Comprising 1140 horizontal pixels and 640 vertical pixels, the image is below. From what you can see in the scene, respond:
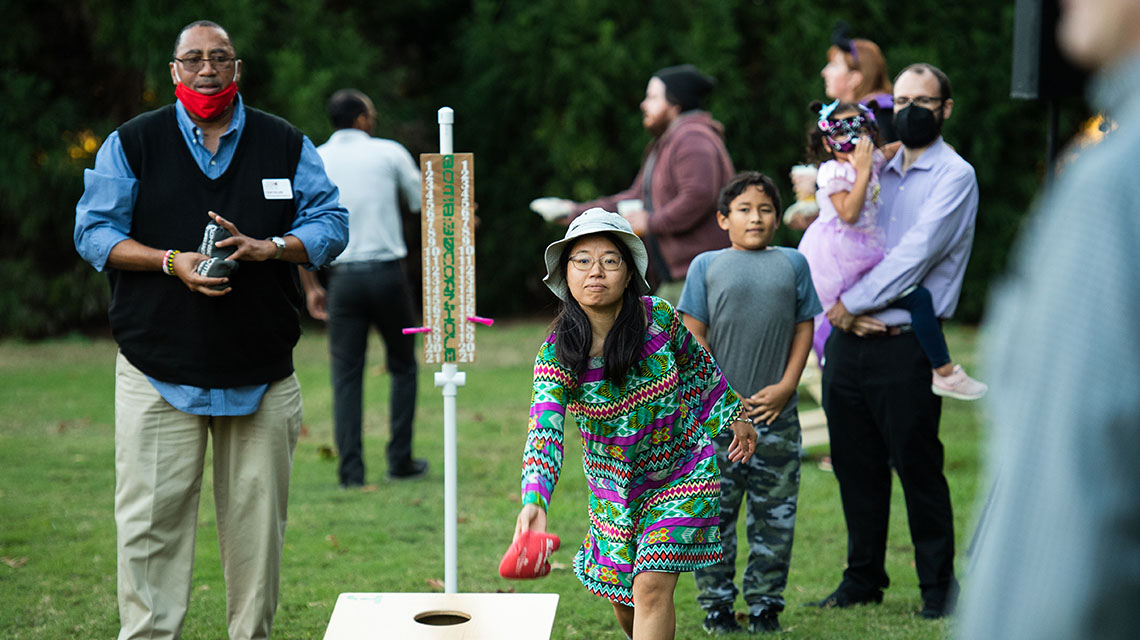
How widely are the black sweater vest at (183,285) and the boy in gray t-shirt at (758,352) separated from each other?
1717mm

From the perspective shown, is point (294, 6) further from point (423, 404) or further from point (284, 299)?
point (284, 299)

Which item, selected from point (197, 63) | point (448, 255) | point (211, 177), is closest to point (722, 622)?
point (448, 255)

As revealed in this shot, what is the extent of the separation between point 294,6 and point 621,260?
13175 millimetres

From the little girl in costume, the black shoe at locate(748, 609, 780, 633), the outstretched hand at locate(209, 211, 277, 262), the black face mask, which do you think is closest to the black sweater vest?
the outstretched hand at locate(209, 211, 277, 262)

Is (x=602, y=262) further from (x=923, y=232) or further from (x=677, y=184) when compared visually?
(x=677, y=184)

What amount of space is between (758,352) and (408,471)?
12.3 ft

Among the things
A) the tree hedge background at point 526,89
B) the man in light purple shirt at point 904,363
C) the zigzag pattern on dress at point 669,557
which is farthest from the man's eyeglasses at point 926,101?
the tree hedge background at point 526,89

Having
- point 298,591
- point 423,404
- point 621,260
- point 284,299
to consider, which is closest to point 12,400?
point 423,404

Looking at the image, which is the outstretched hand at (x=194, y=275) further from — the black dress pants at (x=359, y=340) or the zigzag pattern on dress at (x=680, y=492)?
the black dress pants at (x=359, y=340)

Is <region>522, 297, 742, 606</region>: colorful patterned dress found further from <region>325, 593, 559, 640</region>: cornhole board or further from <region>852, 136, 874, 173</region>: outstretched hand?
<region>852, 136, 874, 173</region>: outstretched hand

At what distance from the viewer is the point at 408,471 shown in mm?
8047

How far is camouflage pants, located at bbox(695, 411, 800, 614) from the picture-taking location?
A: 16.0ft

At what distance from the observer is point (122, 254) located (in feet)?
13.2

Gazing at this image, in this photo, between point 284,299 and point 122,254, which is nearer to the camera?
point 122,254
